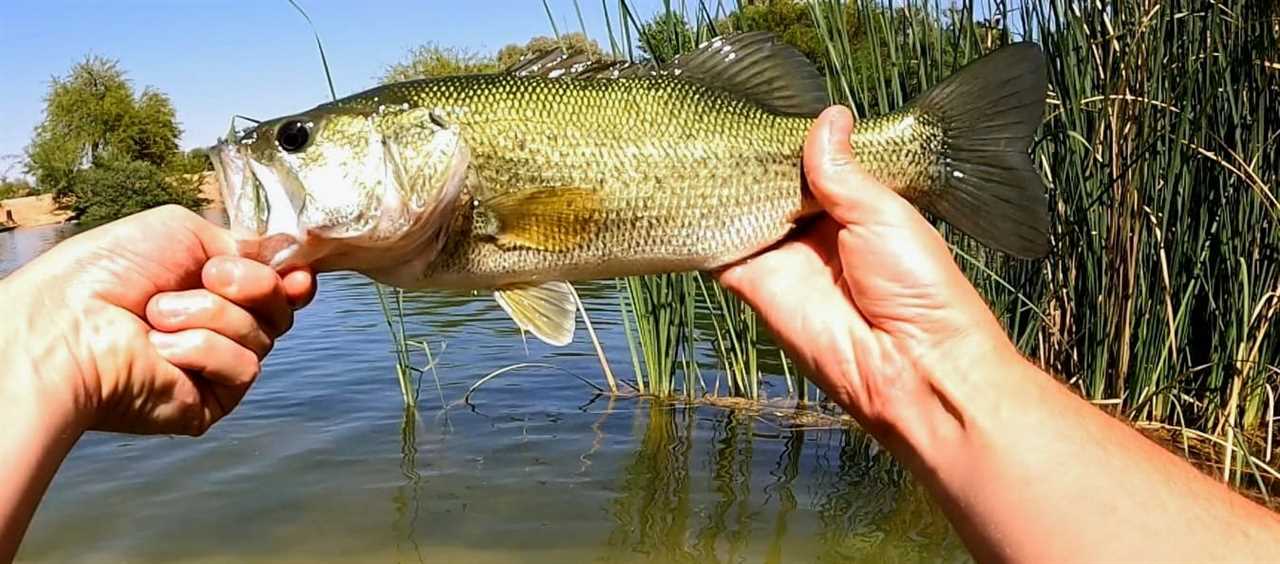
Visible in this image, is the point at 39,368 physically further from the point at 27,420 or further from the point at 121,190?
the point at 121,190

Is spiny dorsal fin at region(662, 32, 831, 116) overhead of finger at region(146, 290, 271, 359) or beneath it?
overhead

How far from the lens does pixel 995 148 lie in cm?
258

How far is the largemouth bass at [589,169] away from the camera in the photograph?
2301 mm

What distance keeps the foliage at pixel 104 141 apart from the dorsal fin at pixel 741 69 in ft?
144

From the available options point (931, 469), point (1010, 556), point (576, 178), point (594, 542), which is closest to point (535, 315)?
point (576, 178)

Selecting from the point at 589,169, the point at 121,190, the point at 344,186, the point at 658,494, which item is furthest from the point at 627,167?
the point at 121,190

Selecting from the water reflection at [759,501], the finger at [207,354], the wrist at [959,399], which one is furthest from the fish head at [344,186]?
the water reflection at [759,501]

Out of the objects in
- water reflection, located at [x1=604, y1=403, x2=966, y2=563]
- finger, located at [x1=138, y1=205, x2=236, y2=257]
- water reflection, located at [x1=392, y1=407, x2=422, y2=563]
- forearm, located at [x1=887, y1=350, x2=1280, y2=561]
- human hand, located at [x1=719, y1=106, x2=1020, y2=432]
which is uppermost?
finger, located at [x1=138, y1=205, x2=236, y2=257]

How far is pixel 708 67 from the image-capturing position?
2.68 meters

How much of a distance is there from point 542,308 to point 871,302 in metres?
0.85

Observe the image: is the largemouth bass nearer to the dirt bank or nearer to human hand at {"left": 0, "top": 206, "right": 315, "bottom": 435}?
human hand at {"left": 0, "top": 206, "right": 315, "bottom": 435}

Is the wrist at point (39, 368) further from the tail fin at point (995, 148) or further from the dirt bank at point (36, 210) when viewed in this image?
the dirt bank at point (36, 210)

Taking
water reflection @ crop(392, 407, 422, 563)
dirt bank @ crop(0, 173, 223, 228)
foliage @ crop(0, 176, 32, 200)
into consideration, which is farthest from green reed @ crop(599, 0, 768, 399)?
foliage @ crop(0, 176, 32, 200)

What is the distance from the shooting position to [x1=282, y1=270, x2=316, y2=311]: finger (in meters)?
2.30
